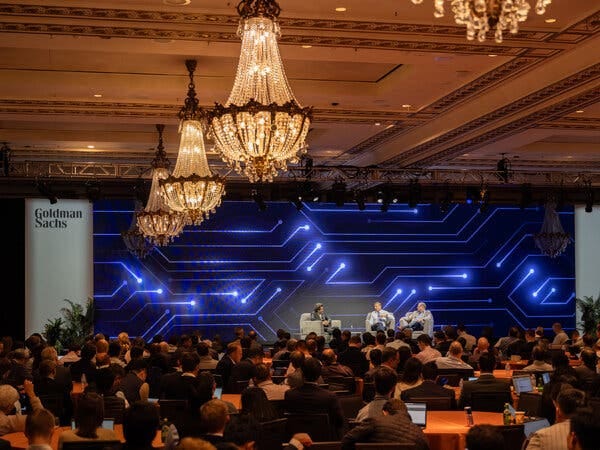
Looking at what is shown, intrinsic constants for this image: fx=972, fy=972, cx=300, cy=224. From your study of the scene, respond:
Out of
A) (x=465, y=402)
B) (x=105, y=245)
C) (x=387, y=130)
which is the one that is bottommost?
(x=465, y=402)

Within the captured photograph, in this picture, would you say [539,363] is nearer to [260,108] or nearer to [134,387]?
[134,387]

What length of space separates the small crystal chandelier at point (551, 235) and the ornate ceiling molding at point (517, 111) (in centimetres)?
637


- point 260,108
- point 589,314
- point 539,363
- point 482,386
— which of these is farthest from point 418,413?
point 589,314

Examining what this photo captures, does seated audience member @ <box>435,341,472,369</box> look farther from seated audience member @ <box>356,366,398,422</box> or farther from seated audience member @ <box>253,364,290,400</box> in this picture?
seated audience member @ <box>356,366,398,422</box>

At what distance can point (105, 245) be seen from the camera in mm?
23109

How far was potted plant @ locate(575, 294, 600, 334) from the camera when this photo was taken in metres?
24.4

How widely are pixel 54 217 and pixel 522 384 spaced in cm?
1469

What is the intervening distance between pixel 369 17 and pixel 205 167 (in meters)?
2.46

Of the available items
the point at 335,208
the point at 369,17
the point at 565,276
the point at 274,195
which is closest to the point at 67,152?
the point at 274,195

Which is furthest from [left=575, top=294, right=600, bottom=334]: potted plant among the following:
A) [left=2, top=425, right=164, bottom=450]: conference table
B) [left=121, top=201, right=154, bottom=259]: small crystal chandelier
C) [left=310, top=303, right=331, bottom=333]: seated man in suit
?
[left=2, top=425, right=164, bottom=450]: conference table

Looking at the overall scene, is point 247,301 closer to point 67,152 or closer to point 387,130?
point 67,152

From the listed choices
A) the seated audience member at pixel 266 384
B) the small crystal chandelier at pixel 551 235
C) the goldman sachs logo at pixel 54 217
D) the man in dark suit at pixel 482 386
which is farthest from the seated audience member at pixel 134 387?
the small crystal chandelier at pixel 551 235

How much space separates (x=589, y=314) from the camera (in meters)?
24.6

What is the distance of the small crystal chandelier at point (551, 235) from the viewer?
23.2m
